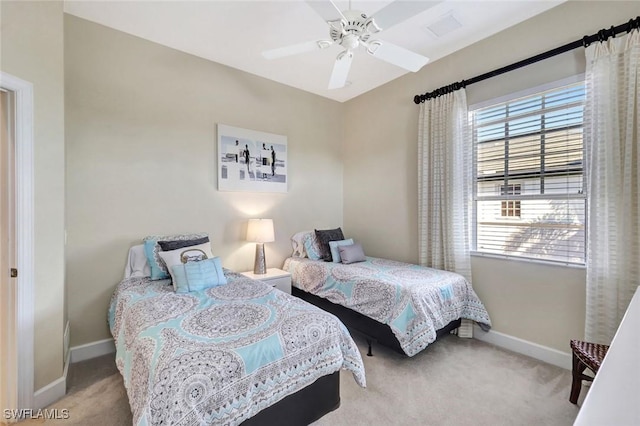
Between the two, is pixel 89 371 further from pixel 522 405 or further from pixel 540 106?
pixel 540 106

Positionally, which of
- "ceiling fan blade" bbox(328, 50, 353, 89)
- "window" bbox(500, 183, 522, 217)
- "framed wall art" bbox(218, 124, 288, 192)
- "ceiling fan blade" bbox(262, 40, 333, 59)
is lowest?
"window" bbox(500, 183, 522, 217)

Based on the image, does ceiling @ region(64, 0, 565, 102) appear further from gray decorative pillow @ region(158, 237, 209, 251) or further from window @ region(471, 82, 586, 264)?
gray decorative pillow @ region(158, 237, 209, 251)

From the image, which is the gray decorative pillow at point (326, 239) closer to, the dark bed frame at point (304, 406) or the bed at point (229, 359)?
the bed at point (229, 359)

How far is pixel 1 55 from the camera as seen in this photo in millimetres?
1673

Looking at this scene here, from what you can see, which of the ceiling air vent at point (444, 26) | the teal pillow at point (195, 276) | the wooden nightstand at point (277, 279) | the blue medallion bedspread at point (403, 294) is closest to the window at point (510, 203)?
the blue medallion bedspread at point (403, 294)

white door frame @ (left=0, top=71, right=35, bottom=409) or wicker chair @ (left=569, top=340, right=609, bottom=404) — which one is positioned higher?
white door frame @ (left=0, top=71, right=35, bottom=409)

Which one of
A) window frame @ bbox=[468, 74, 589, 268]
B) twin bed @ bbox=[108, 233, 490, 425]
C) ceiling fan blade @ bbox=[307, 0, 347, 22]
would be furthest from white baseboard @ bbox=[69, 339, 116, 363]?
window frame @ bbox=[468, 74, 589, 268]

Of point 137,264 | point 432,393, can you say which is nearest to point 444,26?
point 432,393

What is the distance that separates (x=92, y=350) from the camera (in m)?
2.54

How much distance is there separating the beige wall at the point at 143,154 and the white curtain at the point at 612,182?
3.04 metres

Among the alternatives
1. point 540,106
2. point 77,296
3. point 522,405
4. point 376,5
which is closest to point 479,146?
point 540,106

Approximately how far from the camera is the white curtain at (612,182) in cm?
200

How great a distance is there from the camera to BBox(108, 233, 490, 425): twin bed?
1.22 m

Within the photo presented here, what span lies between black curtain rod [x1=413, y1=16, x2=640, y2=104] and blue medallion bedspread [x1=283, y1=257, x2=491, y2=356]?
194 cm
